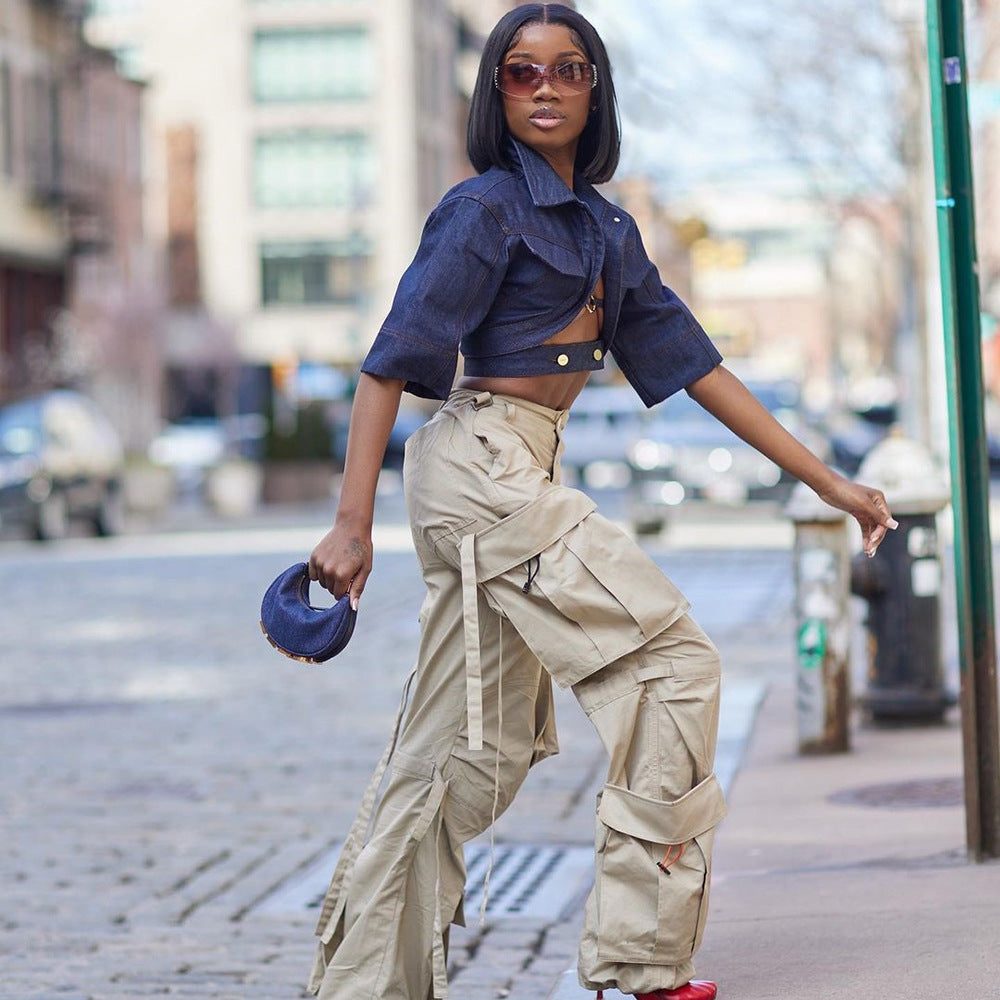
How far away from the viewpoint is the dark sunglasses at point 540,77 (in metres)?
3.73

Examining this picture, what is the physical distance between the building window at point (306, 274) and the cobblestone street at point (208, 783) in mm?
52872

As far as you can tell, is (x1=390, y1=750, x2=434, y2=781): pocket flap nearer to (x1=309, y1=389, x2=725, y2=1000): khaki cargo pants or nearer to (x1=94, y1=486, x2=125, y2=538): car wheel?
(x1=309, y1=389, x2=725, y2=1000): khaki cargo pants

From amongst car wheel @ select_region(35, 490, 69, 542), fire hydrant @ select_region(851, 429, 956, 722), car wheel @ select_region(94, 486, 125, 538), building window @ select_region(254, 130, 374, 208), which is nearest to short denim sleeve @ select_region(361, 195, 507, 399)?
fire hydrant @ select_region(851, 429, 956, 722)

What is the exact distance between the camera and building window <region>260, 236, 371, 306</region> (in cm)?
6819

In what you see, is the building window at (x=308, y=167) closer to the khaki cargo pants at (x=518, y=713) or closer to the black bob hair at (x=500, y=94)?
the black bob hair at (x=500, y=94)

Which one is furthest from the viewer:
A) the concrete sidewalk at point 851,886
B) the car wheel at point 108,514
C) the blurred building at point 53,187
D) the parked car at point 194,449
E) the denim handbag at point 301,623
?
the parked car at point 194,449

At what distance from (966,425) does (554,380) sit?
1520 mm

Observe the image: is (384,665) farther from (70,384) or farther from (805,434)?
(70,384)

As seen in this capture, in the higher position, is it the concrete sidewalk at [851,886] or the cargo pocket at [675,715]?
the cargo pocket at [675,715]

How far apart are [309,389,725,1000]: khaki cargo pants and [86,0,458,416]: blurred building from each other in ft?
206

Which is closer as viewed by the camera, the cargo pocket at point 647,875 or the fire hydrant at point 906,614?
the cargo pocket at point 647,875

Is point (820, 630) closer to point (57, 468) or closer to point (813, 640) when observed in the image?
point (813, 640)

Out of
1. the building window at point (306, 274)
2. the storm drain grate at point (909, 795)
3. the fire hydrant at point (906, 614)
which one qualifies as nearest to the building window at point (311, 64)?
the building window at point (306, 274)

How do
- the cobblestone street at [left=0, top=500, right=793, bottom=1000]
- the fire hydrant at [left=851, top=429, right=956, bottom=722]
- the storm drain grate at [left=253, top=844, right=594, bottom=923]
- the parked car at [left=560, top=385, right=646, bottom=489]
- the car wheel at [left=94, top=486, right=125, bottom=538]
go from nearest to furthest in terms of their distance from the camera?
the cobblestone street at [left=0, top=500, right=793, bottom=1000]
the storm drain grate at [left=253, top=844, right=594, bottom=923]
the fire hydrant at [left=851, top=429, right=956, bottom=722]
the car wheel at [left=94, top=486, right=125, bottom=538]
the parked car at [left=560, top=385, right=646, bottom=489]
